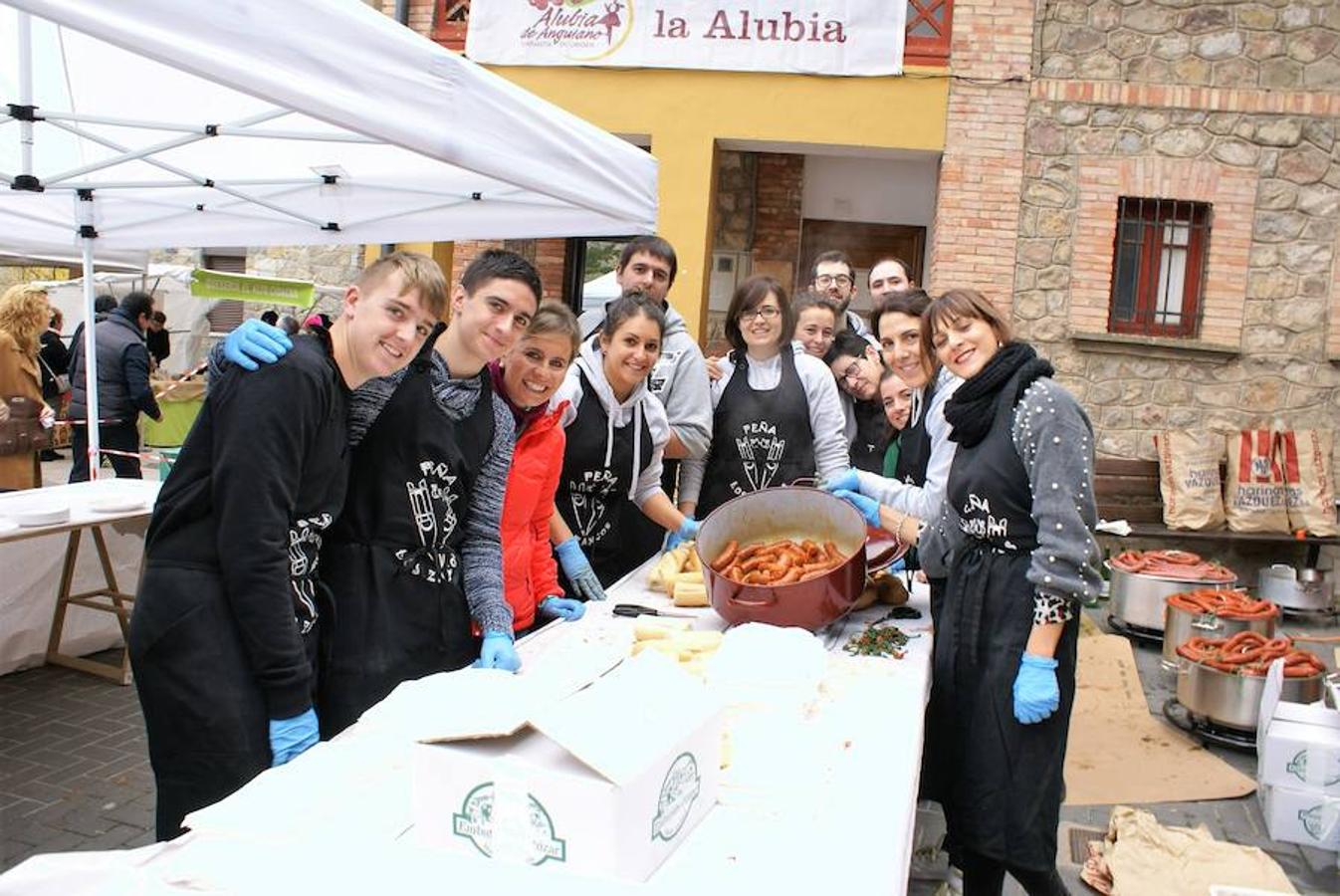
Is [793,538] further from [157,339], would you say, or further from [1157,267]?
[157,339]

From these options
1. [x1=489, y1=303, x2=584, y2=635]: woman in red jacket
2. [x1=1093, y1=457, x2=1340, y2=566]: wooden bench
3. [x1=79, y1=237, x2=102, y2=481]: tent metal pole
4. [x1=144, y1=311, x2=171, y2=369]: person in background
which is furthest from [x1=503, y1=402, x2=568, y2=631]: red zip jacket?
[x1=144, y1=311, x2=171, y2=369]: person in background

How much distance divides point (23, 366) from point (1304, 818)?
891 centimetres

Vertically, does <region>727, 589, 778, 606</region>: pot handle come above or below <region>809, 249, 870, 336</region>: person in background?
below

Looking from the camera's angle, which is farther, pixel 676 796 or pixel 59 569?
pixel 59 569

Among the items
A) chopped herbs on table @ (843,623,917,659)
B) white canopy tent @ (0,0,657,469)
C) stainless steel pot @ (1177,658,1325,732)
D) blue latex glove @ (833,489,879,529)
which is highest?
white canopy tent @ (0,0,657,469)

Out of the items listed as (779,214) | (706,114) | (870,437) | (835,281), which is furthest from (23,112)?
(779,214)

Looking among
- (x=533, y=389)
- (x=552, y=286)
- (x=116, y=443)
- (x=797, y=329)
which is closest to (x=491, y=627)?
(x=533, y=389)

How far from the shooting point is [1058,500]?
108 inches

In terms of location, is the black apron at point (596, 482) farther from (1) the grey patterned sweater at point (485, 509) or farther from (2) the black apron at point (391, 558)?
(2) the black apron at point (391, 558)

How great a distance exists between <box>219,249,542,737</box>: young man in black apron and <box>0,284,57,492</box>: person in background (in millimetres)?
6194

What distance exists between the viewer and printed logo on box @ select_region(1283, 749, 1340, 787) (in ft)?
13.5

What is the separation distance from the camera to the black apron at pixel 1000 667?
292cm

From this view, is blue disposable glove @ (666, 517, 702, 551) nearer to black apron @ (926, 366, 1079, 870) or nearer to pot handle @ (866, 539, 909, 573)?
pot handle @ (866, 539, 909, 573)

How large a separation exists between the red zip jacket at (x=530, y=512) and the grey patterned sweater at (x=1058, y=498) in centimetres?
138
